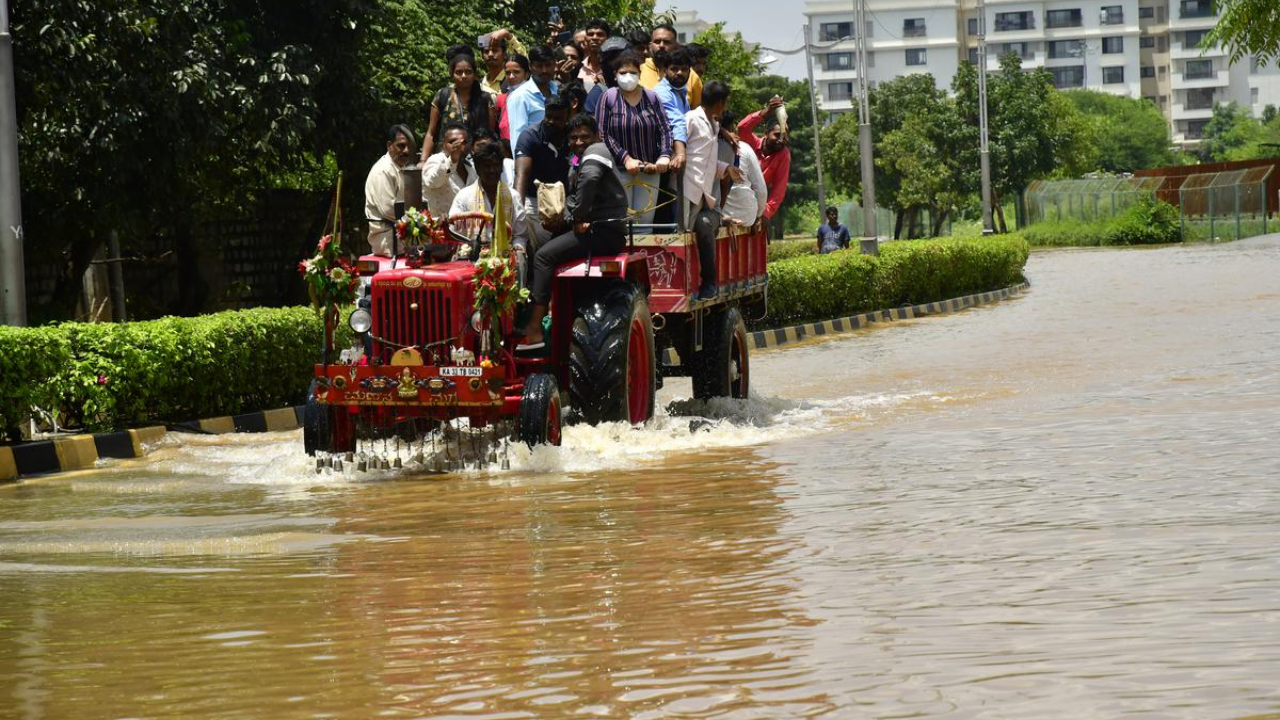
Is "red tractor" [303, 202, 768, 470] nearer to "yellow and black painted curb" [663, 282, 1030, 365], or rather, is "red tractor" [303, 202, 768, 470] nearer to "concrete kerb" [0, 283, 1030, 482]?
"concrete kerb" [0, 283, 1030, 482]

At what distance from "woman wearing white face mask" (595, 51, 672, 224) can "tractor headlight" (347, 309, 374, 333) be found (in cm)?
256

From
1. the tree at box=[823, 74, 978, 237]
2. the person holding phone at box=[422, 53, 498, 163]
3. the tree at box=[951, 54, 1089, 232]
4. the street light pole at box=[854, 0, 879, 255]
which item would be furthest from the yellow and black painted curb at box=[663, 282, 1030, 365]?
the tree at box=[951, 54, 1089, 232]

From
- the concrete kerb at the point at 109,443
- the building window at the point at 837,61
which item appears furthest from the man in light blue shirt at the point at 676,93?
the building window at the point at 837,61

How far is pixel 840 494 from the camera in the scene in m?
10.1

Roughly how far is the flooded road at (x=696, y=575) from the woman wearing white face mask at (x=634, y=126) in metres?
1.87

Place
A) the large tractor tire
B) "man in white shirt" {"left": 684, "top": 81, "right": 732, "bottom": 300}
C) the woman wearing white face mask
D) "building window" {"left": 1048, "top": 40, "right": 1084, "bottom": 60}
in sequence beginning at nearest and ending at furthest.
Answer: the large tractor tire → the woman wearing white face mask → "man in white shirt" {"left": 684, "top": 81, "right": 732, "bottom": 300} → "building window" {"left": 1048, "top": 40, "right": 1084, "bottom": 60}

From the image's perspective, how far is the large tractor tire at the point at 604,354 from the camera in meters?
12.3

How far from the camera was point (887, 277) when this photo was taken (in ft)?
102

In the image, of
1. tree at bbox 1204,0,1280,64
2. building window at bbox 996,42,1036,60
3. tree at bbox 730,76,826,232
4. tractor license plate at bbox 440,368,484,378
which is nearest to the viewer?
tractor license plate at bbox 440,368,484,378

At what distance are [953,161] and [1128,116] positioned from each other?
1640 inches

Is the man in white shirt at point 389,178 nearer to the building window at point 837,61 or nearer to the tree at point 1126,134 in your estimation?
the tree at point 1126,134

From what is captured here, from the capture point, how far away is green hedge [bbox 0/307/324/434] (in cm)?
1376

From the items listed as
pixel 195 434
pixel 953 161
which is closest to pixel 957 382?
pixel 195 434

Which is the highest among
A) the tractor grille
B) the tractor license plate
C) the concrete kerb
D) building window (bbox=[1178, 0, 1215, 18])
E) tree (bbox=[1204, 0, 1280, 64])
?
building window (bbox=[1178, 0, 1215, 18])
